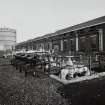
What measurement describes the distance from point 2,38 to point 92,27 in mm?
44426

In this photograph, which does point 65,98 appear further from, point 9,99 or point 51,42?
point 51,42

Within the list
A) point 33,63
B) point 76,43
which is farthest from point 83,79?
point 76,43

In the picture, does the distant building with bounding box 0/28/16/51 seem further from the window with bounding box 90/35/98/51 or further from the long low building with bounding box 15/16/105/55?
the window with bounding box 90/35/98/51

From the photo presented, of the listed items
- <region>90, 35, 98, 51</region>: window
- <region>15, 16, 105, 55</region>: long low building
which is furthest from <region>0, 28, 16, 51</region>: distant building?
<region>90, 35, 98, 51</region>: window

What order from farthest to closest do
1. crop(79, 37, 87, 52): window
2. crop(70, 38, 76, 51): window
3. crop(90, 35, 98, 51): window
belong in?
crop(70, 38, 76, 51): window
crop(79, 37, 87, 52): window
crop(90, 35, 98, 51): window

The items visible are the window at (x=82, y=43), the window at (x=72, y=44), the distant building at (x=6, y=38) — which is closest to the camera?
the window at (x=82, y=43)

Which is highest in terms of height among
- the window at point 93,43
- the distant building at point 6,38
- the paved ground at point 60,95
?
the distant building at point 6,38

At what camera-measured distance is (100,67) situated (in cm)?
824

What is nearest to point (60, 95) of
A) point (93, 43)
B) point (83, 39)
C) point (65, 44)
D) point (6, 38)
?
point (93, 43)

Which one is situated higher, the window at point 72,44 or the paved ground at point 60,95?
the window at point 72,44

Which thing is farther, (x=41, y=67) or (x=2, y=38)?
(x=2, y=38)

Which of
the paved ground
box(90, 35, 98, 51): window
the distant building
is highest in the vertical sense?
the distant building

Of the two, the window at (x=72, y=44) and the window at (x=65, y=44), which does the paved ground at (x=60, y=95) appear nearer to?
the window at (x=72, y=44)

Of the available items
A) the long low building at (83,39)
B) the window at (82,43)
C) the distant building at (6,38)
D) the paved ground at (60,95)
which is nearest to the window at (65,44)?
the long low building at (83,39)
